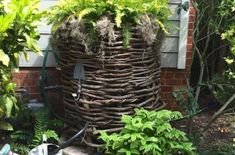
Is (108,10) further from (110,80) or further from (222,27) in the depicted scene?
(222,27)

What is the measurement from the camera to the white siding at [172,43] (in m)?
4.66

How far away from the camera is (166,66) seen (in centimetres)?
479

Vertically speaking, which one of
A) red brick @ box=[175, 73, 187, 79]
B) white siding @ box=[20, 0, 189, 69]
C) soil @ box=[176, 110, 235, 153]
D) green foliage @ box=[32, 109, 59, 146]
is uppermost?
white siding @ box=[20, 0, 189, 69]

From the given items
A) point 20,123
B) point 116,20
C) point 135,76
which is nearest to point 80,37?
point 116,20

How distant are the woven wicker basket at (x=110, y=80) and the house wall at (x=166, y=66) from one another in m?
0.73

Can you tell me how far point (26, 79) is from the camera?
4.76 m

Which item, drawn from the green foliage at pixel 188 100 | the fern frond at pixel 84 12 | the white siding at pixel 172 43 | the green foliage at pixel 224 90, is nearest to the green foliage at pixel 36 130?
the white siding at pixel 172 43

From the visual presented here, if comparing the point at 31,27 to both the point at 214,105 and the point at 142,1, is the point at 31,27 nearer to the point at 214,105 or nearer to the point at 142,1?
the point at 142,1

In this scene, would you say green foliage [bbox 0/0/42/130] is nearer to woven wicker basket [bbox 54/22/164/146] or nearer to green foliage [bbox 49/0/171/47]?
green foliage [bbox 49/0/171/47]

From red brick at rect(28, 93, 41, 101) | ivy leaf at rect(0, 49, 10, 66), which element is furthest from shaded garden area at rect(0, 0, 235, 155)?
red brick at rect(28, 93, 41, 101)

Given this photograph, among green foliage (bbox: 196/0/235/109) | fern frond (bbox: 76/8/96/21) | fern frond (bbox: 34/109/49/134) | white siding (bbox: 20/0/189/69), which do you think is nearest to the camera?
fern frond (bbox: 76/8/96/21)

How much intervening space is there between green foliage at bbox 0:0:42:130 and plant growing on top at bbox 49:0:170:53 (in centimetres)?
34

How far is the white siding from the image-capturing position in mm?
4660

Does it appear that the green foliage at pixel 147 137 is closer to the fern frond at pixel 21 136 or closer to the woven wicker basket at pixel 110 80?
the woven wicker basket at pixel 110 80
